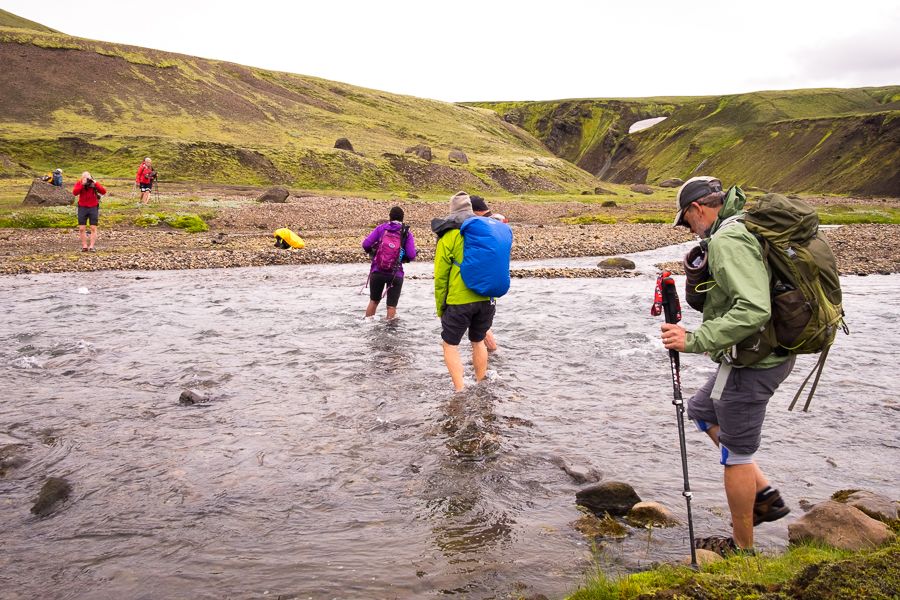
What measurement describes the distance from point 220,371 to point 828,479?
914 cm

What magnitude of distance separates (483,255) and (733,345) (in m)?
4.24

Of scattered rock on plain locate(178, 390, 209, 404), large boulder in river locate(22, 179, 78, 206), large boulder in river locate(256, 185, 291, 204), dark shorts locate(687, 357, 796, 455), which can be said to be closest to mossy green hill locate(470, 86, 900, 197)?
large boulder in river locate(256, 185, 291, 204)

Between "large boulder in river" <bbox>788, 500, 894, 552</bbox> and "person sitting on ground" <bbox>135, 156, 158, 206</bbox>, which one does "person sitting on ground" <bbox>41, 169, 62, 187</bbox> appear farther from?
"large boulder in river" <bbox>788, 500, 894, 552</bbox>

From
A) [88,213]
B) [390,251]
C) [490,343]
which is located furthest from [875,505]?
[88,213]

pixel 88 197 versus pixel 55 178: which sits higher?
pixel 55 178

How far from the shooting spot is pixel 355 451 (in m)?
7.34

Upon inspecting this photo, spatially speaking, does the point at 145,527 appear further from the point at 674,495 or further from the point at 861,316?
the point at 861,316

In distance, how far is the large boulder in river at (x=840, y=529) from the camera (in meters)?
4.46

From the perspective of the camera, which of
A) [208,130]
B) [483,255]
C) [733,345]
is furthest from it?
[208,130]

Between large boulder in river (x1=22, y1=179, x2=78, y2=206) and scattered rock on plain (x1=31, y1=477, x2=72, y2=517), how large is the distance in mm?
33949

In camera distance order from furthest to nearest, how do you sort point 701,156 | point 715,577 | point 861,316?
point 701,156 → point 861,316 → point 715,577

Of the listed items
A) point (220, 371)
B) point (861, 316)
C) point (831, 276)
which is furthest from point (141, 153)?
point (831, 276)

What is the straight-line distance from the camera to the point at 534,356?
1198cm

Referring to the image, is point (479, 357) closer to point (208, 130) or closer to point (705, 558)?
point (705, 558)
